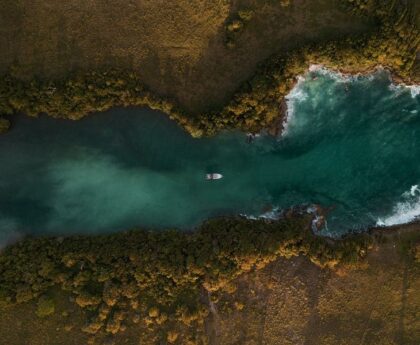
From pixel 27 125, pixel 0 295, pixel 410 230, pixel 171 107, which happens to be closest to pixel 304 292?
pixel 410 230

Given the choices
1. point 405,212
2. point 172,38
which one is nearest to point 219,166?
point 172,38

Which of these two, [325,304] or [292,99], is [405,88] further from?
[325,304]

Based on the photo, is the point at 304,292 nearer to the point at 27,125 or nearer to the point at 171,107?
the point at 171,107

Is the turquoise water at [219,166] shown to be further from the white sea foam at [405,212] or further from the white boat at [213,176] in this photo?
the white boat at [213,176]

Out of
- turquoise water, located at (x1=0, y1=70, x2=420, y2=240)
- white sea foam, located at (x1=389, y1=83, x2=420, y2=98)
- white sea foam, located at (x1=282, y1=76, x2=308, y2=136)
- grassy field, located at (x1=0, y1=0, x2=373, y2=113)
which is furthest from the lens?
white sea foam, located at (x1=389, y1=83, x2=420, y2=98)

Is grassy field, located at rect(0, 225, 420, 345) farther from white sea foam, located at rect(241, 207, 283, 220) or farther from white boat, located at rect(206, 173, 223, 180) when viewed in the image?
white boat, located at rect(206, 173, 223, 180)

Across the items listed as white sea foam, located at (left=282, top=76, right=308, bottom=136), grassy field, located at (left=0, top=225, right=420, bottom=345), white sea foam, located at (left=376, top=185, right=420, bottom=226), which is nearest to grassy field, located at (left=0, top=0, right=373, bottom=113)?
white sea foam, located at (left=282, top=76, right=308, bottom=136)
